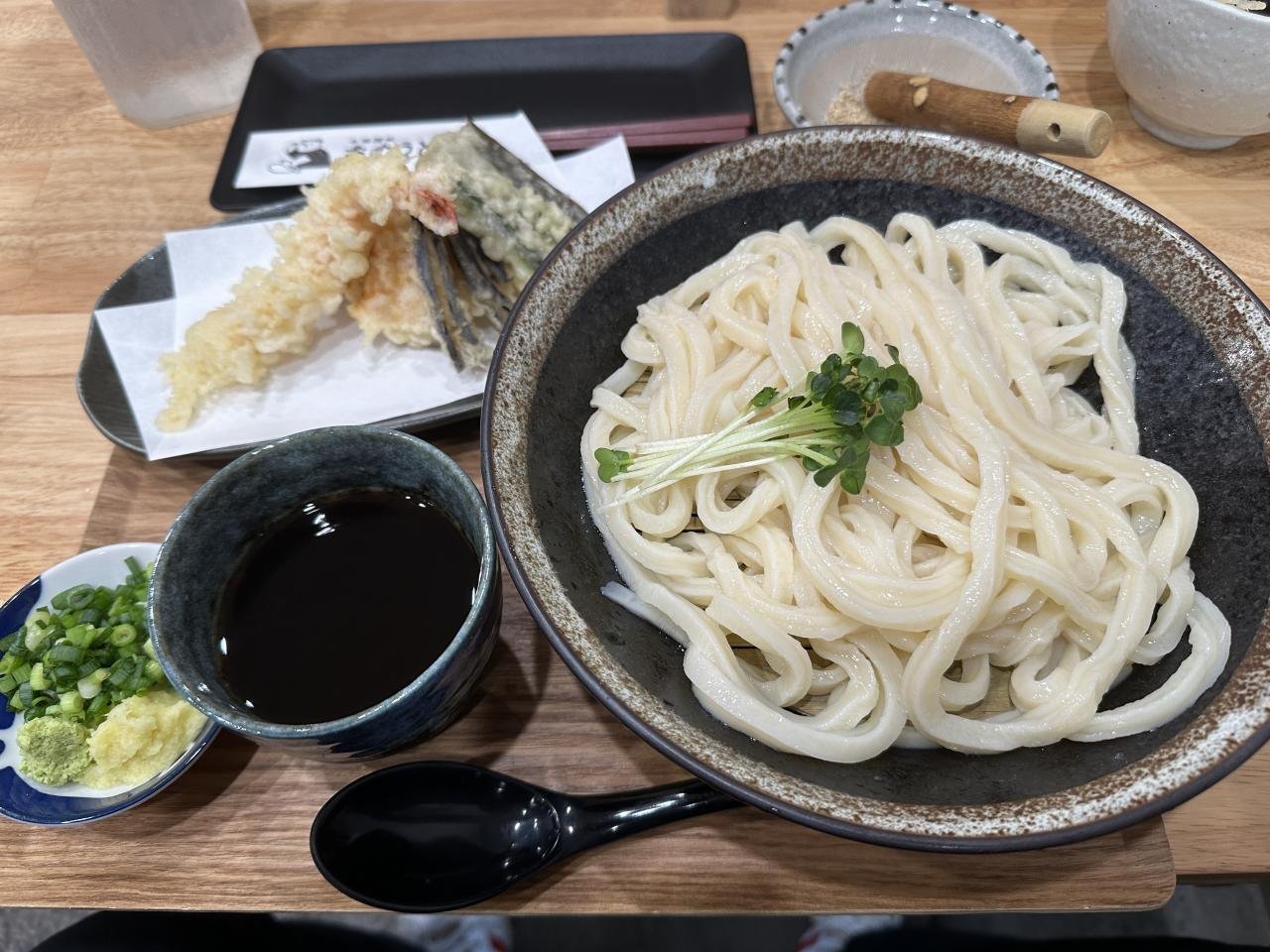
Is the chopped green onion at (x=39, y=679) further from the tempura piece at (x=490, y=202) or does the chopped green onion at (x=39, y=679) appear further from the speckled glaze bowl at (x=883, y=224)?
the tempura piece at (x=490, y=202)

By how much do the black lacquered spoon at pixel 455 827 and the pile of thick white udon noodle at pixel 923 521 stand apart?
0.29 m

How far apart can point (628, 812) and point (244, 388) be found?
1.41 metres

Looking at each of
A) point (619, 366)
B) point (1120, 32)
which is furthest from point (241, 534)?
point (1120, 32)

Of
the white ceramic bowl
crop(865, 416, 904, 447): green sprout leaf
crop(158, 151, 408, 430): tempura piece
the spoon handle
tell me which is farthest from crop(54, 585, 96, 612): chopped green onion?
the white ceramic bowl

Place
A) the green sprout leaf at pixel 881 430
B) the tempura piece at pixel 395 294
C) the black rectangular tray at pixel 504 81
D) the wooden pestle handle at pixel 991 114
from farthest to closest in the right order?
1. the black rectangular tray at pixel 504 81
2. the tempura piece at pixel 395 294
3. the wooden pestle handle at pixel 991 114
4. the green sprout leaf at pixel 881 430

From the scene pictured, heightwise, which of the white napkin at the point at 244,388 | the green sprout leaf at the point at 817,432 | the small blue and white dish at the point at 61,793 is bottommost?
the small blue and white dish at the point at 61,793

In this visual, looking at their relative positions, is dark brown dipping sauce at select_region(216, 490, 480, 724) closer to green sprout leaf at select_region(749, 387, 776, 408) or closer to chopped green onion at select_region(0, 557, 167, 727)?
chopped green onion at select_region(0, 557, 167, 727)

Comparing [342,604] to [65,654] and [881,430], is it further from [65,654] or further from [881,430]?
[881,430]

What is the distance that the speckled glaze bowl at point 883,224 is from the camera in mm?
1039

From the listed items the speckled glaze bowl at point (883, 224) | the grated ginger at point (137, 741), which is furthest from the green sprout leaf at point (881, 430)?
the grated ginger at point (137, 741)

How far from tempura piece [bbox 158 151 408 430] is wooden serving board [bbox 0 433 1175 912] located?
899mm

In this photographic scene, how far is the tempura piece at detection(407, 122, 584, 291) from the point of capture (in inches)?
76.0

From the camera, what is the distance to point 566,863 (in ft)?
4.44

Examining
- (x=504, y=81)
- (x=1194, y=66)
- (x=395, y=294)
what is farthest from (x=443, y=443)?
(x=1194, y=66)
